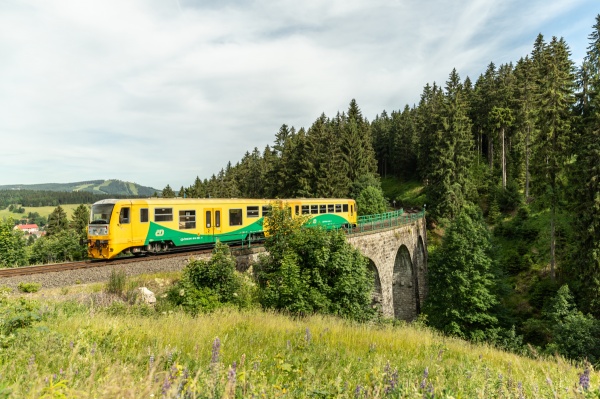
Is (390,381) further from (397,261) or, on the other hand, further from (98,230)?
(397,261)

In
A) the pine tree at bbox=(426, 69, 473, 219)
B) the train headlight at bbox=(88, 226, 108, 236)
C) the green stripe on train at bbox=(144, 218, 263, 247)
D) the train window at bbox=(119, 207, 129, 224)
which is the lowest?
the green stripe on train at bbox=(144, 218, 263, 247)

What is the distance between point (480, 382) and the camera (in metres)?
3.89

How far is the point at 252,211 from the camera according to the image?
1928cm

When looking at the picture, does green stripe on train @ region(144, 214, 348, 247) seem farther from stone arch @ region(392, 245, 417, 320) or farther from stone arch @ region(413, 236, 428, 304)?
stone arch @ region(413, 236, 428, 304)

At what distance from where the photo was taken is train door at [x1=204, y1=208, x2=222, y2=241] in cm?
1700

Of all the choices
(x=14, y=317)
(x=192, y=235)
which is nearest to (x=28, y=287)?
(x=14, y=317)

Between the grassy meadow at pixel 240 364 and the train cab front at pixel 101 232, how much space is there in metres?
6.12

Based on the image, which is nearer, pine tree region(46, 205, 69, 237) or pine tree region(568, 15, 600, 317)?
pine tree region(568, 15, 600, 317)

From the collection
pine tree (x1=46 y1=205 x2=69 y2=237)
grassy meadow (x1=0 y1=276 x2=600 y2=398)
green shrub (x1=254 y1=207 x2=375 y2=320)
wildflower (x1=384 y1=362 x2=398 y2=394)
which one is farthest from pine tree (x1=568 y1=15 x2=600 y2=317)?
pine tree (x1=46 y1=205 x2=69 y2=237)

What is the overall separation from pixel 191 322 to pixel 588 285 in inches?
999

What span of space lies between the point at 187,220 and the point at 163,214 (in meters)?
1.22

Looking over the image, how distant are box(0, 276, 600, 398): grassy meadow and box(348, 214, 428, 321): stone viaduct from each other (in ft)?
48.4

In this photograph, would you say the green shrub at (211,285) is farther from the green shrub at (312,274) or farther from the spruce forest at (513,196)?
the spruce forest at (513,196)

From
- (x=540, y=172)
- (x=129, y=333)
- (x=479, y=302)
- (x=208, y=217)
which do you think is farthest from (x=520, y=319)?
(x=129, y=333)
